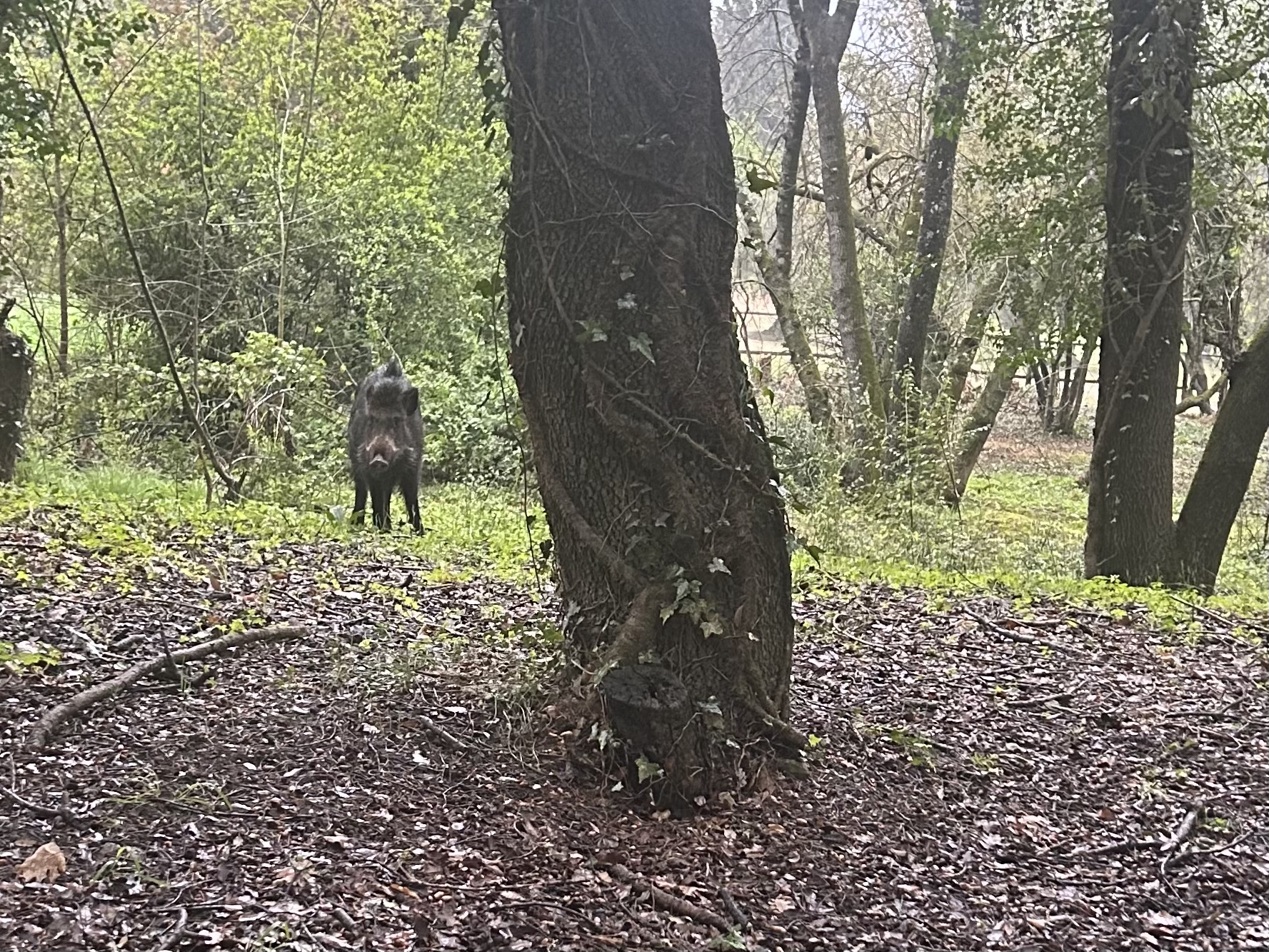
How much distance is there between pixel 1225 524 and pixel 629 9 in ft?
20.8

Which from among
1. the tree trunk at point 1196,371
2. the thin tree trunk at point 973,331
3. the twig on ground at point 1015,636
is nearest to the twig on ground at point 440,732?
the twig on ground at point 1015,636

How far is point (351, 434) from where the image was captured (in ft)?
30.5

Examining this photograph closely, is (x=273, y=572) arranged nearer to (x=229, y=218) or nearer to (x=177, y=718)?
(x=177, y=718)

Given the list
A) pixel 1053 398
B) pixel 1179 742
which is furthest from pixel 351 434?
pixel 1053 398

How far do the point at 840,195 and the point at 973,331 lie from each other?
7.00 ft

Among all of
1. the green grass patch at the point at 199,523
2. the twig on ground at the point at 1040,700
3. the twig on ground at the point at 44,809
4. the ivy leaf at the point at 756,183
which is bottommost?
the twig on ground at the point at 44,809

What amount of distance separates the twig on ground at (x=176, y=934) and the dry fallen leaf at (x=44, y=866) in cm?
35

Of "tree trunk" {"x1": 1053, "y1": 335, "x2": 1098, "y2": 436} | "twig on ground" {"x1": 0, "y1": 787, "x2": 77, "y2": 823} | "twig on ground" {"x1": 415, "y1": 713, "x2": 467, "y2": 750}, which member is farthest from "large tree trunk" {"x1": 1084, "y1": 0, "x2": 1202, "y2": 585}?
"tree trunk" {"x1": 1053, "y1": 335, "x2": 1098, "y2": 436}

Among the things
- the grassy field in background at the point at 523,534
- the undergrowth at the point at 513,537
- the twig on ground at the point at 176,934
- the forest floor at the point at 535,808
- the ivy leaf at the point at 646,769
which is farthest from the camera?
the grassy field in background at the point at 523,534

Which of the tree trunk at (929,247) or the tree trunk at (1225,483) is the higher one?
the tree trunk at (929,247)

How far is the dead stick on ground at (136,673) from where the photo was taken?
3562 mm

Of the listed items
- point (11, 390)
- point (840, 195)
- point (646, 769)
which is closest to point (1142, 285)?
point (840, 195)

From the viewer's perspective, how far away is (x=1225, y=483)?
26.6 ft

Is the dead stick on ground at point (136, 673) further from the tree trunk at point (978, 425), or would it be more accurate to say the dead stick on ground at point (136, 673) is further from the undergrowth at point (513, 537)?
the tree trunk at point (978, 425)
